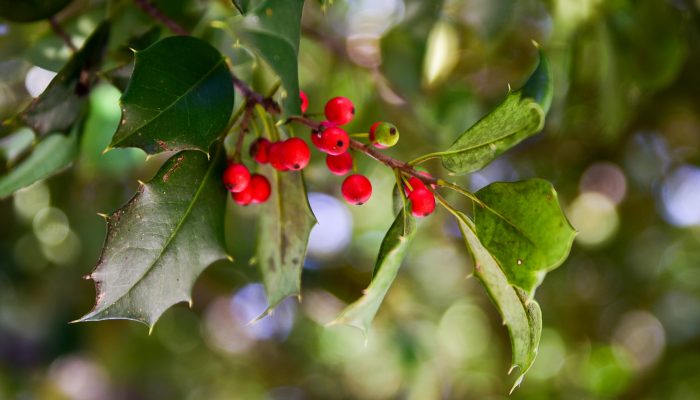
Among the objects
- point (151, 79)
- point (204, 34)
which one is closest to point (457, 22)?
point (204, 34)

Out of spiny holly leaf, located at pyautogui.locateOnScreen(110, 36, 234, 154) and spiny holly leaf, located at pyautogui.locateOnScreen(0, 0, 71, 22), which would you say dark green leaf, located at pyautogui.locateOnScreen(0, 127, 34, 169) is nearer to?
spiny holly leaf, located at pyautogui.locateOnScreen(0, 0, 71, 22)

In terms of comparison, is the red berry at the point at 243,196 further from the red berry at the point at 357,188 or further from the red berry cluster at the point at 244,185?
the red berry at the point at 357,188

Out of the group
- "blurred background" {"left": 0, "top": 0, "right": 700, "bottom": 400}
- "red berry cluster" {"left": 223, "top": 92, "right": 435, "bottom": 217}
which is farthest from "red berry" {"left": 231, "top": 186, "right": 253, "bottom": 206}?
"blurred background" {"left": 0, "top": 0, "right": 700, "bottom": 400}

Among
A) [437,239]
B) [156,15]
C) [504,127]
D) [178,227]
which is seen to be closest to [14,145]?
[156,15]

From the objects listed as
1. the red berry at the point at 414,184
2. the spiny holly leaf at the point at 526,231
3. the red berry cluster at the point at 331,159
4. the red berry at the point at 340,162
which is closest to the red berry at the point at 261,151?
the red berry cluster at the point at 331,159

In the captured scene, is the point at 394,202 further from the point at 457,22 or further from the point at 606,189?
the point at 606,189
